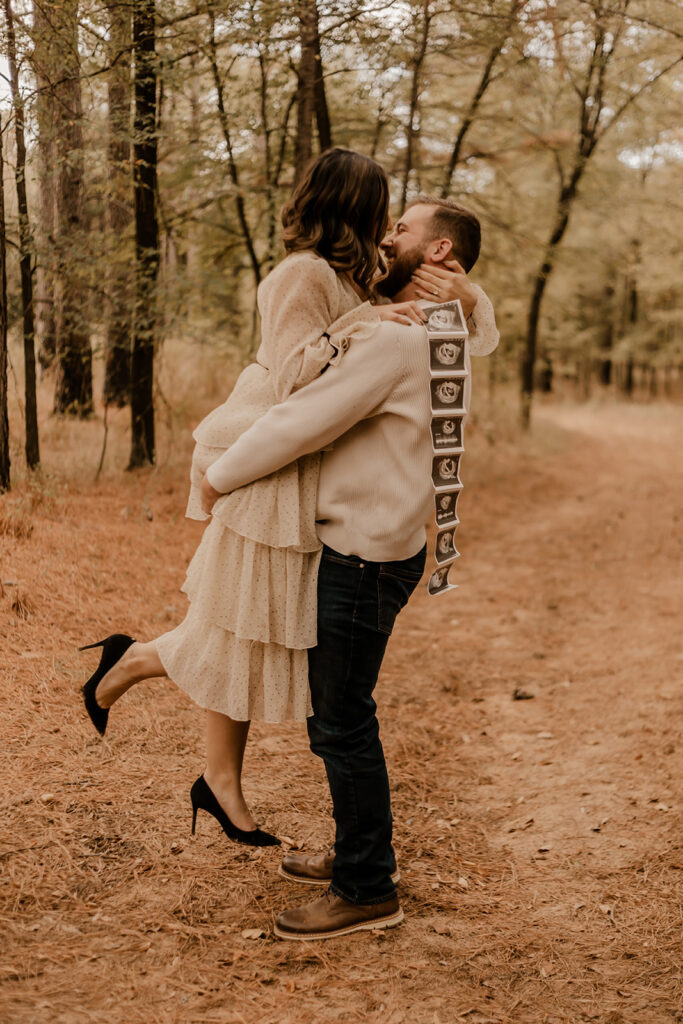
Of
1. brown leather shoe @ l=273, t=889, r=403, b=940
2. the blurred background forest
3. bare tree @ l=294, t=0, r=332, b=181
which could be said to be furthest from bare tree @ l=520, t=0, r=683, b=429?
brown leather shoe @ l=273, t=889, r=403, b=940

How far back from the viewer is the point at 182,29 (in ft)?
16.4

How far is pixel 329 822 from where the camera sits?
3254mm

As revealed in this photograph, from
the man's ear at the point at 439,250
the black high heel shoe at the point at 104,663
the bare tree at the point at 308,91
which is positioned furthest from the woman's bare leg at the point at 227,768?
the bare tree at the point at 308,91

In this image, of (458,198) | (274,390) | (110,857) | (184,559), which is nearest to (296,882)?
(110,857)

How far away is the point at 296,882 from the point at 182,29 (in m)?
4.56

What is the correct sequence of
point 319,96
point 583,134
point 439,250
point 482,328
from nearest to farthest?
point 439,250 < point 482,328 < point 319,96 < point 583,134

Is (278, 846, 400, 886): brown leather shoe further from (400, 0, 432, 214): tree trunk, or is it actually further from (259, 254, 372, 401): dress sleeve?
(400, 0, 432, 214): tree trunk

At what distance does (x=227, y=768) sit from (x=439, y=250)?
1.67 meters

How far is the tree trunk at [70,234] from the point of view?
4.37 m

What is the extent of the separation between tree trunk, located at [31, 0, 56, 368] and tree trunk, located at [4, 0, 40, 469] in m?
0.16

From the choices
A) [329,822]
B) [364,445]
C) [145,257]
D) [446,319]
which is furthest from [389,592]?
[145,257]

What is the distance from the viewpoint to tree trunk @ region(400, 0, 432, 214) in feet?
20.9

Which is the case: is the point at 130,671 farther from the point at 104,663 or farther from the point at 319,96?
the point at 319,96

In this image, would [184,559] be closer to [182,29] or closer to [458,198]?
[182,29]
